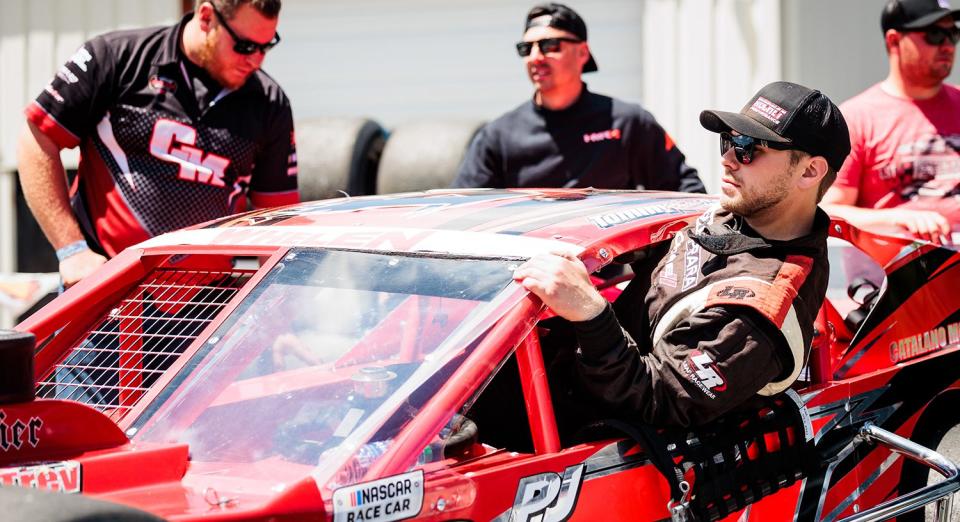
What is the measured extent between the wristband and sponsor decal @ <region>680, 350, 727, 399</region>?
2061 mm

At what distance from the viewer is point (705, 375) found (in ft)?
8.85

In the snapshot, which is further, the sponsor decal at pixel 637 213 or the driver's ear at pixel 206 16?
the driver's ear at pixel 206 16

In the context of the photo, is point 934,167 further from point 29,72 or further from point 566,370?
point 29,72

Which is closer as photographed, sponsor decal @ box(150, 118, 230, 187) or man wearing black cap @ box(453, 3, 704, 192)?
sponsor decal @ box(150, 118, 230, 187)

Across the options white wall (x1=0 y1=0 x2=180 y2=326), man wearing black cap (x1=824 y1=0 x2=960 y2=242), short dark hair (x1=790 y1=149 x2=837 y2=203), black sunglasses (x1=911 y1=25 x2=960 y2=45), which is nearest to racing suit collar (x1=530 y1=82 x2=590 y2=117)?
man wearing black cap (x1=824 y1=0 x2=960 y2=242)

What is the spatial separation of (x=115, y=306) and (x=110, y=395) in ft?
1.28

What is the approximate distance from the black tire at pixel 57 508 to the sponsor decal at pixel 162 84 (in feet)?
7.66

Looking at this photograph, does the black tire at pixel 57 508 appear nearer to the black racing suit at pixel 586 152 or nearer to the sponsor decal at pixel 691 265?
the sponsor decal at pixel 691 265

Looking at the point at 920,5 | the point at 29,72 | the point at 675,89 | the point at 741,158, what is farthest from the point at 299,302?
the point at 29,72

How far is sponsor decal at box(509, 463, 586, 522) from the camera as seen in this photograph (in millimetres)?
2361

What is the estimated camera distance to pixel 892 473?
3264 mm

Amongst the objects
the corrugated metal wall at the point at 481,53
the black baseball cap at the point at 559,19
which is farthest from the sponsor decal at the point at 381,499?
the corrugated metal wall at the point at 481,53

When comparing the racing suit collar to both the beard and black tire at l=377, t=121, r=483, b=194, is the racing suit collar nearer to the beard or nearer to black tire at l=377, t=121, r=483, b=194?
black tire at l=377, t=121, r=483, b=194

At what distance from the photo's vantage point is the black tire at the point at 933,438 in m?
3.32
